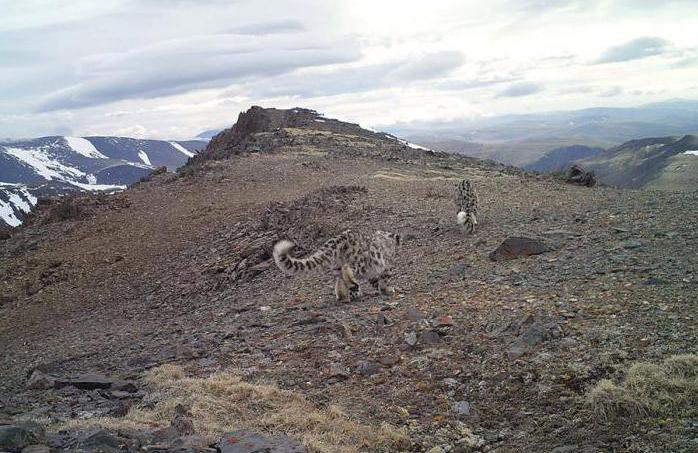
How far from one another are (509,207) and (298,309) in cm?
1012

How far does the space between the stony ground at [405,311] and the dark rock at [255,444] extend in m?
1.32

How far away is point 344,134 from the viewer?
5566 cm

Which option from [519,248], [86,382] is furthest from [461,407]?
[519,248]

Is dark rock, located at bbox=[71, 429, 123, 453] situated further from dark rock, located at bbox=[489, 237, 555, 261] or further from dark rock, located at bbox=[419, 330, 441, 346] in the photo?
dark rock, located at bbox=[489, 237, 555, 261]

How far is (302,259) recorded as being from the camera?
1238 centimetres

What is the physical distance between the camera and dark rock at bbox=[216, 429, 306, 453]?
21.3 ft

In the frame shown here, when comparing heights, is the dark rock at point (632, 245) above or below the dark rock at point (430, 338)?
above

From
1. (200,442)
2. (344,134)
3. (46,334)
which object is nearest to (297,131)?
(344,134)

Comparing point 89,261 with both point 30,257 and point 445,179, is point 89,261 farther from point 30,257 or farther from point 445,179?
point 445,179

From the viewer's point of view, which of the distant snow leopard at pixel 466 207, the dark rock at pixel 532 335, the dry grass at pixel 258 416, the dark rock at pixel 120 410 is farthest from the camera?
the distant snow leopard at pixel 466 207

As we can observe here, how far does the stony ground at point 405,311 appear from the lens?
7.40 m

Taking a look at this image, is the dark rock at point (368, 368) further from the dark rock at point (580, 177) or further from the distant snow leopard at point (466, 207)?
the dark rock at point (580, 177)

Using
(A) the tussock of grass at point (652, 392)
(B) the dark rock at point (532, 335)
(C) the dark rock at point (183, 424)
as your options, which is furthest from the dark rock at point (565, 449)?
(C) the dark rock at point (183, 424)

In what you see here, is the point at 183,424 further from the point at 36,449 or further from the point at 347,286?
the point at 347,286
